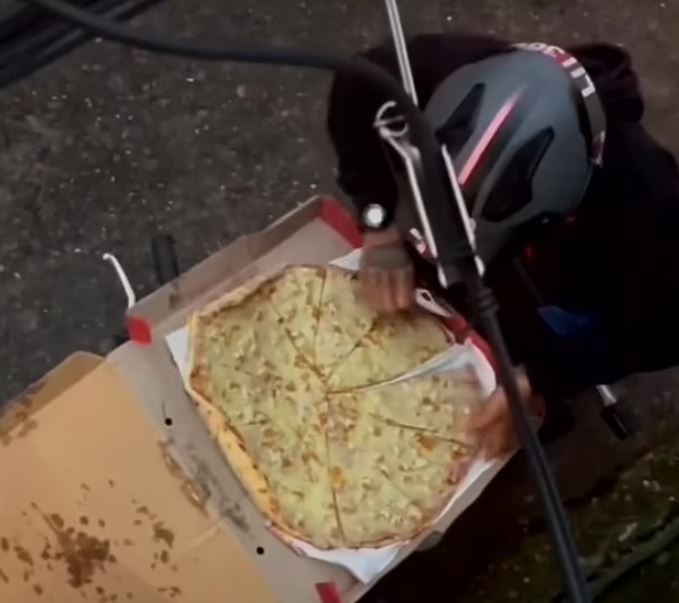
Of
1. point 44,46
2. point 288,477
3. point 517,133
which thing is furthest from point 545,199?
point 44,46

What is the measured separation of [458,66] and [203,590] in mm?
425

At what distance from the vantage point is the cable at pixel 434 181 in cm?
56

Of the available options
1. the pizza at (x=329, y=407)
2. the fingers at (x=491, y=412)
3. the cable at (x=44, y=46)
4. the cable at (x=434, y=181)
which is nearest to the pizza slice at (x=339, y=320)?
the pizza at (x=329, y=407)

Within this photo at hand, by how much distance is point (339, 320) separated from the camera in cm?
97

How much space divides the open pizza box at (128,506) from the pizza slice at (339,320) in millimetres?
107

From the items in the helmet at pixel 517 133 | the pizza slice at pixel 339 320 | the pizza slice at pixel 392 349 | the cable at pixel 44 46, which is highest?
the cable at pixel 44 46

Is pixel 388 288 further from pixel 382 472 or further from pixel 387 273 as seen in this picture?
pixel 382 472

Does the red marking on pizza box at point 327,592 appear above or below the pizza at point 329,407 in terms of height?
below

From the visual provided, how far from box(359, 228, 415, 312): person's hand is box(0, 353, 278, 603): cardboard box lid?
20 cm

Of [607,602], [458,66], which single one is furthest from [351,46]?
[607,602]

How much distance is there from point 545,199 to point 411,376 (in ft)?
0.57

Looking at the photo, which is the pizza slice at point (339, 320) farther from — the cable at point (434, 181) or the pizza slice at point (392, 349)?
the cable at point (434, 181)

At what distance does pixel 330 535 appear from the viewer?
0.93 metres

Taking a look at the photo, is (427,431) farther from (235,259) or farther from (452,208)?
(452,208)
